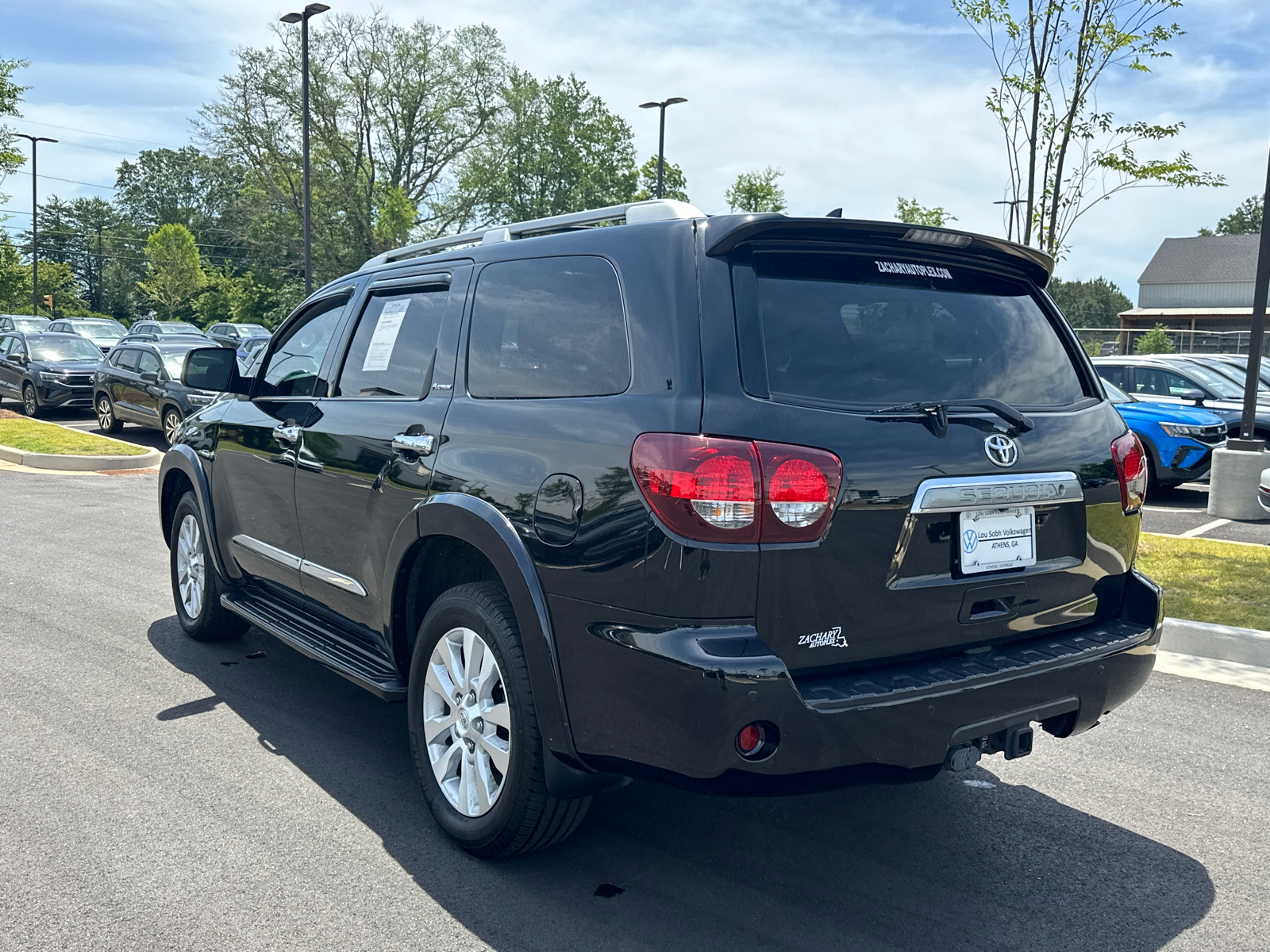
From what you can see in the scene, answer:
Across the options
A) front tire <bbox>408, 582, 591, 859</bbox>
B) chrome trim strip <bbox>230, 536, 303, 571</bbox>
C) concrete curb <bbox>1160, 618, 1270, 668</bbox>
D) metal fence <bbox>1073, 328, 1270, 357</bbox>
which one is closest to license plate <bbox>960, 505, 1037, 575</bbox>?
front tire <bbox>408, 582, 591, 859</bbox>

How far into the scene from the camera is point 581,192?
52750 millimetres

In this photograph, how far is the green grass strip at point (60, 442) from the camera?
47.4ft

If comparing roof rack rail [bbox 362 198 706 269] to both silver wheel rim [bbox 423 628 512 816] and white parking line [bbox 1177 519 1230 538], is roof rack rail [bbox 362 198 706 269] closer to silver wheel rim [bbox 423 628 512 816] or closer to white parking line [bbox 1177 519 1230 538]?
silver wheel rim [bbox 423 628 512 816]

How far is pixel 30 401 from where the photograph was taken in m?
20.6

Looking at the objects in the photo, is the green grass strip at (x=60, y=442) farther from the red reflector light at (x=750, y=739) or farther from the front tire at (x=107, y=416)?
the red reflector light at (x=750, y=739)

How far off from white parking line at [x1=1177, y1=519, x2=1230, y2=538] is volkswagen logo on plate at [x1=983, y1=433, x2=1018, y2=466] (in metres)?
7.47

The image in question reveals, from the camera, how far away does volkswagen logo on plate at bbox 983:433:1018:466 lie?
3.05m

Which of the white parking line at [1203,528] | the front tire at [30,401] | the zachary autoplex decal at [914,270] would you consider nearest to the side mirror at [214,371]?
the zachary autoplex decal at [914,270]

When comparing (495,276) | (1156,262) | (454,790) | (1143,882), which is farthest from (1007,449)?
(1156,262)

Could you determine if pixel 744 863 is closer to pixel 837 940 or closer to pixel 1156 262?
pixel 837 940

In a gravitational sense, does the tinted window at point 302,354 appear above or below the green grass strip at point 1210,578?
above

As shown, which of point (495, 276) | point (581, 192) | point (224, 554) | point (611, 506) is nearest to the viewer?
point (611, 506)

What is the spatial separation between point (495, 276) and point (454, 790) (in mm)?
1751

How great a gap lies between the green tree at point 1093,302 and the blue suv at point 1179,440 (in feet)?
217
